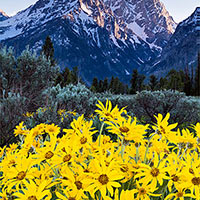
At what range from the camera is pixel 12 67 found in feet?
19.7

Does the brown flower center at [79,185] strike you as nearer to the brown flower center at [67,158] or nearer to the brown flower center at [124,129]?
the brown flower center at [67,158]

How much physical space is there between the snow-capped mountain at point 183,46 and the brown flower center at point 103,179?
→ 405 feet

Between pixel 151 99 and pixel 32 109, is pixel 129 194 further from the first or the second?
pixel 151 99

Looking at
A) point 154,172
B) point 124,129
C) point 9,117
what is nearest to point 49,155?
point 124,129

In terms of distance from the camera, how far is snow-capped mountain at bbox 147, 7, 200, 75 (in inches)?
4646

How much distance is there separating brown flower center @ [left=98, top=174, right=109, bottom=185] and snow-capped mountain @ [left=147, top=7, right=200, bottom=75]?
405 ft

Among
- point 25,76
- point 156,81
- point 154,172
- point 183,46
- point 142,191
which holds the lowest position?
point 142,191

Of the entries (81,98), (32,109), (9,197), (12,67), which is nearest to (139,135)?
(9,197)

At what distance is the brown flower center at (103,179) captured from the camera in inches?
30.3

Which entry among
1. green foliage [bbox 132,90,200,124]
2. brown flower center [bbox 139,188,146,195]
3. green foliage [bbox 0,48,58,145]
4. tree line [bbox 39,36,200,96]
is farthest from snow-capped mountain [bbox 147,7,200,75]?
brown flower center [bbox 139,188,146,195]

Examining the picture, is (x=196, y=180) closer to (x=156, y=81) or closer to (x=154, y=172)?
(x=154, y=172)

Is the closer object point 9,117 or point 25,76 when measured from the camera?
point 9,117

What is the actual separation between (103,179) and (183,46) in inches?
5740

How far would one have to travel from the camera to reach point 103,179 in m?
0.78
